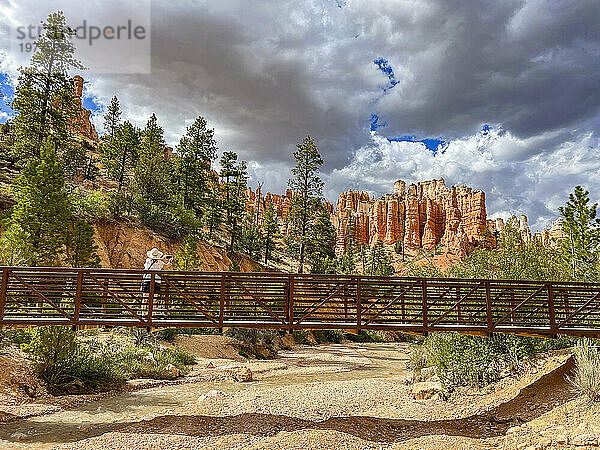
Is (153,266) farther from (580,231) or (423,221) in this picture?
(423,221)

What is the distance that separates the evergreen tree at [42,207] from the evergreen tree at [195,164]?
16.8 metres

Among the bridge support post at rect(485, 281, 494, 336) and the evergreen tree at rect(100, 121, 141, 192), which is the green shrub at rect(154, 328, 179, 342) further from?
the evergreen tree at rect(100, 121, 141, 192)

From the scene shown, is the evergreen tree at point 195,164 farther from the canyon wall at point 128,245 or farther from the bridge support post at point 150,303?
the bridge support post at point 150,303

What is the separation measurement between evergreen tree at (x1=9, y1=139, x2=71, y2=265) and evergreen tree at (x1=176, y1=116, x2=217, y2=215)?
55.0 feet

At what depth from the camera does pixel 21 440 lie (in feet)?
29.5

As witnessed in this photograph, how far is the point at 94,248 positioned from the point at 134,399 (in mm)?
19024

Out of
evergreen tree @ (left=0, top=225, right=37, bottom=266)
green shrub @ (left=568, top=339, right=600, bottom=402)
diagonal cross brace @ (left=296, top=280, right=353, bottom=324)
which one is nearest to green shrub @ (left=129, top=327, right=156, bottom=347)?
evergreen tree @ (left=0, top=225, right=37, bottom=266)

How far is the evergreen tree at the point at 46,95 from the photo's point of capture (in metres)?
32.3

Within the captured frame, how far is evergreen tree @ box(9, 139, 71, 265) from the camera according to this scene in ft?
83.9

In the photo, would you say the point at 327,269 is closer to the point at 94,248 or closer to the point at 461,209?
the point at 94,248

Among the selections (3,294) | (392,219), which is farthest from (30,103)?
(392,219)

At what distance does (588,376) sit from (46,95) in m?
38.9

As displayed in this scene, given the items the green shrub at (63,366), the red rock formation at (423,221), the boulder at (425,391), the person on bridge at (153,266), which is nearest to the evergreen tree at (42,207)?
the green shrub at (63,366)

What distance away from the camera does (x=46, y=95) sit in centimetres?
3362
